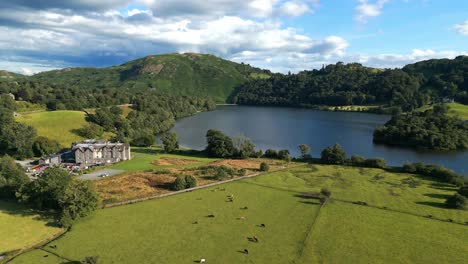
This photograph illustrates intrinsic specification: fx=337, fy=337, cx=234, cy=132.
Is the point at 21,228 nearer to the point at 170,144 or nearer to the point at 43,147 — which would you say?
the point at 43,147

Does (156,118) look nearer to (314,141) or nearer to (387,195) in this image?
(314,141)

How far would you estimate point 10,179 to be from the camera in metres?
66.9

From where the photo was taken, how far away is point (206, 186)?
7475 centimetres

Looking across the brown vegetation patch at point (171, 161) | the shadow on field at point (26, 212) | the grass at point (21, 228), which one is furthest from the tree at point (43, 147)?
the grass at point (21, 228)

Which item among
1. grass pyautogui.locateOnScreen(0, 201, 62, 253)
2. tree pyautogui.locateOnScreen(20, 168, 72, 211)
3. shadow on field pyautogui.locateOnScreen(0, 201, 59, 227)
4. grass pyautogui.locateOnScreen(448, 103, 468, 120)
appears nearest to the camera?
grass pyautogui.locateOnScreen(0, 201, 62, 253)

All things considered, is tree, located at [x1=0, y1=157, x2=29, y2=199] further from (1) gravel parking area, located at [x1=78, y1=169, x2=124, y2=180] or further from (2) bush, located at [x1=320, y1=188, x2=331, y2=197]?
(2) bush, located at [x1=320, y1=188, x2=331, y2=197]

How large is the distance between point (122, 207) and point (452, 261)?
52343 mm

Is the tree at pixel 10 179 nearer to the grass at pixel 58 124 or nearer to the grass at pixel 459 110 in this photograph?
the grass at pixel 58 124

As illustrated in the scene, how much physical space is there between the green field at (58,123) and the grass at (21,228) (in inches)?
2560

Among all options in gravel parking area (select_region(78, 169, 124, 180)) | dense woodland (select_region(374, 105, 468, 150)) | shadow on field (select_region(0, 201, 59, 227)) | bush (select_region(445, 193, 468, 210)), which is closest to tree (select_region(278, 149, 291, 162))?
bush (select_region(445, 193, 468, 210))

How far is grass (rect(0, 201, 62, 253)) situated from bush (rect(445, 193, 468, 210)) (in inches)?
2677

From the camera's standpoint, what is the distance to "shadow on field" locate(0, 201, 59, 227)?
2191 inches

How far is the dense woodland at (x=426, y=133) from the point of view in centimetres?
12575

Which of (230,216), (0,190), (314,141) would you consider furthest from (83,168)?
(314,141)
